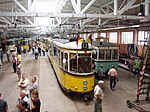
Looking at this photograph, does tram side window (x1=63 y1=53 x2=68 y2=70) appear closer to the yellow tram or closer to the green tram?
the yellow tram

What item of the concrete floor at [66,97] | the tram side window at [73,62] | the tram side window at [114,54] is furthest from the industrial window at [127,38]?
the tram side window at [73,62]

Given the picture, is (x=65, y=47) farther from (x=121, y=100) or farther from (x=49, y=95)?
(x=121, y=100)

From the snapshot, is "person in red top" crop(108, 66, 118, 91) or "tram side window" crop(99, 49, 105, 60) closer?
"person in red top" crop(108, 66, 118, 91)

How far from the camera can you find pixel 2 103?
650cm

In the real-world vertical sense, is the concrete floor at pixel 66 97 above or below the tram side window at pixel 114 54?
below

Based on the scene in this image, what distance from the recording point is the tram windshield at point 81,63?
955 cm

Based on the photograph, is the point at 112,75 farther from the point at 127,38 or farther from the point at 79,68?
the point at 127,38

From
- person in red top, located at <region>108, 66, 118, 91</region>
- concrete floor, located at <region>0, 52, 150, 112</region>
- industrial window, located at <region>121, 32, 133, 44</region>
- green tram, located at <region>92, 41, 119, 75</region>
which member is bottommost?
concrete floor, located at <region>0, 52, 150, 112</region>

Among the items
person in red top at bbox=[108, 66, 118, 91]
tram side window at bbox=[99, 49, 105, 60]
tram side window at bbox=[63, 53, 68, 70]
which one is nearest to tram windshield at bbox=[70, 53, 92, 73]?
tram side window at bbox=[63, 53, 68, 70]

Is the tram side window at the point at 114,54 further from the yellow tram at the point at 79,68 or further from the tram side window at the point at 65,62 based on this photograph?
the tram side window at the point at 65,62

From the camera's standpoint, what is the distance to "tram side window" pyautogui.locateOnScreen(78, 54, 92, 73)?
31.3 feet

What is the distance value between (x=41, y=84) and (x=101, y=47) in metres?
4.90

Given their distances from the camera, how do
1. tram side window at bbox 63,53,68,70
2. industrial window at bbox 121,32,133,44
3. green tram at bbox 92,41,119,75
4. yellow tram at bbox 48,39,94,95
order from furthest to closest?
industrial window at bbox 121,32,133,44 → green tram at bbox 92,41,119,75 → tram side window at bbox 63,53,68,70 → yellow tram at bbox 48,39,94,95

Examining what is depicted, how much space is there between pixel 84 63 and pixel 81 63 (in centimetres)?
15
